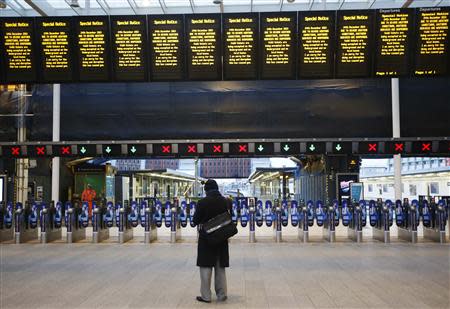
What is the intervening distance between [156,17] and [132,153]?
5.11 meters

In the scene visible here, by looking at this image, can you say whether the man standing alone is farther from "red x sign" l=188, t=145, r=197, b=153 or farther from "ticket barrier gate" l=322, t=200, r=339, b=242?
"ticket barrier gate" l=322, t=200, r=339, b=242

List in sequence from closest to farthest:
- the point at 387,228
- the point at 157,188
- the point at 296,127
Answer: the point at 387,228
the point at 296,127
the point at 157,188

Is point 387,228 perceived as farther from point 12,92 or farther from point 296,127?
point 12,92

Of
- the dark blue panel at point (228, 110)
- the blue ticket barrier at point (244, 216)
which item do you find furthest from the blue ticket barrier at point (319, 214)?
the dark blue panel at point (228, 110)

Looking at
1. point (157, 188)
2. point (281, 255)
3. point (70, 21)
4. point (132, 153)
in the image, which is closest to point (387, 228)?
point (281, 255)

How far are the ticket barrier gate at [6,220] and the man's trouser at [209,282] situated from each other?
9353 millimetres

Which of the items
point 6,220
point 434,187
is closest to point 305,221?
point 6,220

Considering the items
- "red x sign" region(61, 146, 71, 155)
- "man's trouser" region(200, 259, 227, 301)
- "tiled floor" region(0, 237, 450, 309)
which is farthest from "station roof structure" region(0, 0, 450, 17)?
"man's trouser" region(200, 259, 227, 301)

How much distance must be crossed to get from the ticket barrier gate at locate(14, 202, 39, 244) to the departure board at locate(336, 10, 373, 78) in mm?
9315

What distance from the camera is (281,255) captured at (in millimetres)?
10023

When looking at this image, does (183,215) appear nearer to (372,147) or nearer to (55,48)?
(372,147)

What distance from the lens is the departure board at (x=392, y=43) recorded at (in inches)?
314

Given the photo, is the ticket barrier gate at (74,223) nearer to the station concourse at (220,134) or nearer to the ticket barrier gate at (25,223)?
the station concourse at (220,134)

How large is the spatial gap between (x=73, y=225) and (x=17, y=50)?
5.92m
